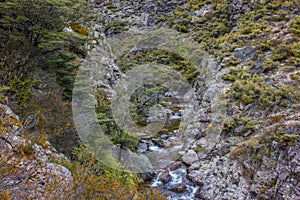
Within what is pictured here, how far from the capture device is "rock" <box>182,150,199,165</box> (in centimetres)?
851

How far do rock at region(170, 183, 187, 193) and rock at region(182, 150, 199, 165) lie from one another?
1.11 metres

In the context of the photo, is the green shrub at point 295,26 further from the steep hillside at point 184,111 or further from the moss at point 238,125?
the moss at point 238,125

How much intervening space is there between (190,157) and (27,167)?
19.8 feet

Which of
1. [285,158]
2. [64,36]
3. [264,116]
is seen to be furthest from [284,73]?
[64,36]

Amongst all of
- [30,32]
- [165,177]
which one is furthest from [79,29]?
[165,177]

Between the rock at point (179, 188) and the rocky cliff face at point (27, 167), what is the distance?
158 inches

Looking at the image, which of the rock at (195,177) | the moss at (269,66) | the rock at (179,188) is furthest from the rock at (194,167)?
the moss at (269,66)

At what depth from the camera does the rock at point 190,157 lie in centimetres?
851

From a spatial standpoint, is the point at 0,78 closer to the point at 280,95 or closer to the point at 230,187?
the point at 230,187

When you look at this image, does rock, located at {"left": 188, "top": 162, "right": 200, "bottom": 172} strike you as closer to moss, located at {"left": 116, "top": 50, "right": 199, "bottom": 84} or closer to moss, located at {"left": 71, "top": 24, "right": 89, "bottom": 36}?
moss, located at {"left": 116, "top": 50, "right": 199, "bottom": 84}

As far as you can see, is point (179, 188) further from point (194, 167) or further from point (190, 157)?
point (190, 157)

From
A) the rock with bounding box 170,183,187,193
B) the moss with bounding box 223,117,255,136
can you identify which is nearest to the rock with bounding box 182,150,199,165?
the rock with bounding box 170,183,187,193

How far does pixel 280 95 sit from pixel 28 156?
7.79m

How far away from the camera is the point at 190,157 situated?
869cm
